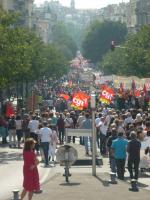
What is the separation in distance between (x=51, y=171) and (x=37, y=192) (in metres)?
7.20

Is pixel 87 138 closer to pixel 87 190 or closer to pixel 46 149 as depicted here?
pixel 46 149

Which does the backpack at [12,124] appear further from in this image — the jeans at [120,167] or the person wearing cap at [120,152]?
the jeans at [120,167]

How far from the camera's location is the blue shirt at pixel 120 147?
24.1 metres

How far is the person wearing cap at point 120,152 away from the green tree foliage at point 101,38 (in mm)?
158896

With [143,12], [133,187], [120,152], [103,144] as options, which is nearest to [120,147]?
[120,152]

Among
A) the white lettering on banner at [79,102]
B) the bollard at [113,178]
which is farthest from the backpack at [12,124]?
the bollard at [113,178]

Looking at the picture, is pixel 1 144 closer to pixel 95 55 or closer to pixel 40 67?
pixel 40 67

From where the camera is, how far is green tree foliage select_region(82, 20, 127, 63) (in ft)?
603

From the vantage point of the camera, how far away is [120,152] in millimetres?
24141

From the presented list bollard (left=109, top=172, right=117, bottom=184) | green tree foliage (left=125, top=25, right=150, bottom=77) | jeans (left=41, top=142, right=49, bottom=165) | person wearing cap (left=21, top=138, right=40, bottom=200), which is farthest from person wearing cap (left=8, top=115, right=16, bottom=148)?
green tree foliage (left=125, top=25, right=150, bottom=77)

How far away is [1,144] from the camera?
38.9 m

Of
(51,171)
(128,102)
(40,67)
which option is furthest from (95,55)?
(51,171)

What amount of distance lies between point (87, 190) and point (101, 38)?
16432 cm

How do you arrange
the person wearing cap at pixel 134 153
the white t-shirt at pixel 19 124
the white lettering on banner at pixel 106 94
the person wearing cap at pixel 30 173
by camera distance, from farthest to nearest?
the white lettering on banner at pixel 106 94 → the white t-shirt at pixel 19 124 → the person wearing cap at pixel 134 153 → the person wearing cap at pixel 30 173
